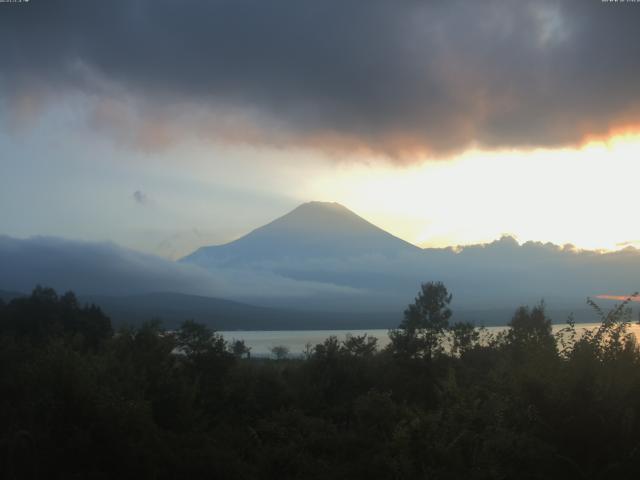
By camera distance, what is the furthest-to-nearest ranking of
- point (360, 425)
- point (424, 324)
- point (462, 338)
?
point (462, 338) → point (424, 324) → point (360, 425)

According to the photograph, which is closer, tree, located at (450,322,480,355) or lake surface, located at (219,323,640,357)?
tree, located at (450,322,480,355)

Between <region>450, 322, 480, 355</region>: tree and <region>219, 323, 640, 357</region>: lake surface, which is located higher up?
<region>450, 322, 480, 355</region>: tree

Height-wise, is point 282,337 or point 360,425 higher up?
point 360,425

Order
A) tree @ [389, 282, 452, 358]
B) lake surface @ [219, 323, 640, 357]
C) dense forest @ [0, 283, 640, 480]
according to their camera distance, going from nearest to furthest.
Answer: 1. dense forest @ [0, 283, 640, 480]
2. tree @ [389, 282, 452, 358]
3. lake surface @ [219, 323, 640, 357]

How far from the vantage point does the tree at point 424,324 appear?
41.9 metres

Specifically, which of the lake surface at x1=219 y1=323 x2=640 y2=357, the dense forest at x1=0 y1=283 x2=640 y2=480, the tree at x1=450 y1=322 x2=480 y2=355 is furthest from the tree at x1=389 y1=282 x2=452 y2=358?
the lake surface at x1=219 y1=323 x2=640 y2=357

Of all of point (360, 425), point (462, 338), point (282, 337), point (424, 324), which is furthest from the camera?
point (282, 337)

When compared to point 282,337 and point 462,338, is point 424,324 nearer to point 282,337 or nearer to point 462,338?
point 462,338

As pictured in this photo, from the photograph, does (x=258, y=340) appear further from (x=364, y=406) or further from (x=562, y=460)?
(x=562, y=460)

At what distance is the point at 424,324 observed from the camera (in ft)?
147

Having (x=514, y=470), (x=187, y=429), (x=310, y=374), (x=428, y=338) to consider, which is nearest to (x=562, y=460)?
(x=514, y=470)

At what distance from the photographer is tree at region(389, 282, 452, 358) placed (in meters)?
41.9

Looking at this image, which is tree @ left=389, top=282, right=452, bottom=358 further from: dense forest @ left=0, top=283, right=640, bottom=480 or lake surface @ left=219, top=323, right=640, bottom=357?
lake surface @ left=219, top=323, right=640, bottom=357

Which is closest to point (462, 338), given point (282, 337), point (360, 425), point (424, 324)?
point (424, 324)
